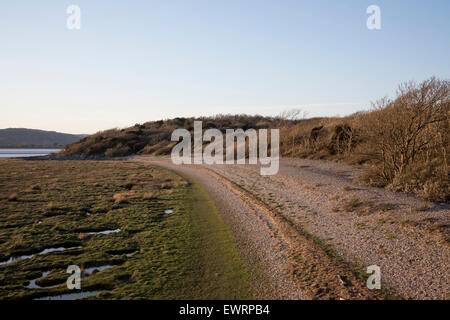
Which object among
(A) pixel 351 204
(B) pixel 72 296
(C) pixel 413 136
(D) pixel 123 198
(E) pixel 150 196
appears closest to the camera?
(B) pixel 72 296

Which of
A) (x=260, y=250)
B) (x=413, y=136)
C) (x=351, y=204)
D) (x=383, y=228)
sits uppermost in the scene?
(x=413, y=136)

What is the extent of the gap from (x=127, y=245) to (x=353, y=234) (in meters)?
6.59

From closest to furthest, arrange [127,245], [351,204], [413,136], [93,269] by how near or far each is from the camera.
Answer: [93,269], [127,245], [351,204], [413,136]

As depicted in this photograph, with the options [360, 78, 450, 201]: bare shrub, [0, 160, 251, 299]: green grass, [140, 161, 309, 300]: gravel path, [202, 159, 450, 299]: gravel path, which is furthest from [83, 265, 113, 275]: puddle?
[360, 78, 450, 201]: bare shrub

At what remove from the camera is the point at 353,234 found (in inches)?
367

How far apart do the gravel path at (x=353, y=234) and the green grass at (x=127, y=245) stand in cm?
69

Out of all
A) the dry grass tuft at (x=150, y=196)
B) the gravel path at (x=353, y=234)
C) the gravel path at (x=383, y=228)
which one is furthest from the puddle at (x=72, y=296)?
the dry grass tuft at (x=150, y=196)

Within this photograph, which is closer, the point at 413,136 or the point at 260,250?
the point at 260,250

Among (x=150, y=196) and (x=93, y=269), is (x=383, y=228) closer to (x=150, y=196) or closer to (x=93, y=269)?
(x=93, y=269)

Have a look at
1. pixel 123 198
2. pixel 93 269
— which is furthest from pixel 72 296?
pixel 123 198

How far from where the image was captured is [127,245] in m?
9.25

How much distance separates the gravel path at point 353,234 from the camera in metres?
6.39

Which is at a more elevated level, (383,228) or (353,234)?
(383,228)

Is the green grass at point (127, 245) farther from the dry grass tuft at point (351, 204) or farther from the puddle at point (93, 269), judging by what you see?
the dry grass tuft at point (351, 204)
